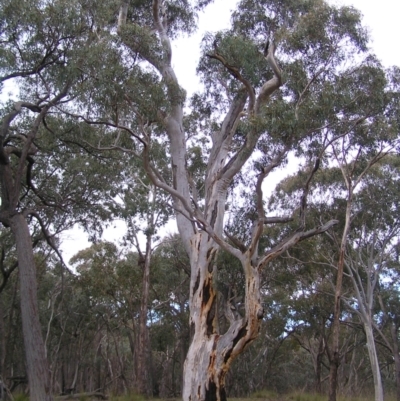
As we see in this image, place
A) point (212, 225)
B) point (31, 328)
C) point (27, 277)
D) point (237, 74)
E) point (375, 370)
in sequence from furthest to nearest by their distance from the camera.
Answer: point (375, 370), point (212, 225), point (237, 74), point (27, 277), point (31, 328)

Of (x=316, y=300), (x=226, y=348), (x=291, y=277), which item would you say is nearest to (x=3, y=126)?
(x=226, y=348)

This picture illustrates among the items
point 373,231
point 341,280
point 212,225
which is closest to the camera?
point 212,225

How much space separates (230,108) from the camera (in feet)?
40.1

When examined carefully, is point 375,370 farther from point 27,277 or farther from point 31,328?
point 27,277

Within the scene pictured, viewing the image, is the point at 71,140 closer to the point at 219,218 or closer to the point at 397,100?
the point at 219,218

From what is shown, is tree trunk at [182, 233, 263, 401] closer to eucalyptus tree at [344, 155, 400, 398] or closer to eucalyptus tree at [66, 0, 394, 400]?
eucalyptus tree at [66, 0, 394, 400]

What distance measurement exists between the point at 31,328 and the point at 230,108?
6816mm

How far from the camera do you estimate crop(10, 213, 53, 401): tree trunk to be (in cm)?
798

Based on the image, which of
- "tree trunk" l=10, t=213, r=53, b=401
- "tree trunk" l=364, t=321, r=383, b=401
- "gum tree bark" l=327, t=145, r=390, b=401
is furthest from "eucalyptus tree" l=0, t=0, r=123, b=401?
"tree trunk" l=364, t=321, r=383, b=401

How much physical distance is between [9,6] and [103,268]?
1370cm

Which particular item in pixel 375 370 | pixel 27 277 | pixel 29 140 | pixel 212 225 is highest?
pixel 29 140

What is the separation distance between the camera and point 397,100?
12.2 metres

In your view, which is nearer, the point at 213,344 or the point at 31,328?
the point at 31,328

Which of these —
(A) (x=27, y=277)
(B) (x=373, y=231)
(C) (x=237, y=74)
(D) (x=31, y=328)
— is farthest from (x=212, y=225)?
(B) (x=373, y=231)
